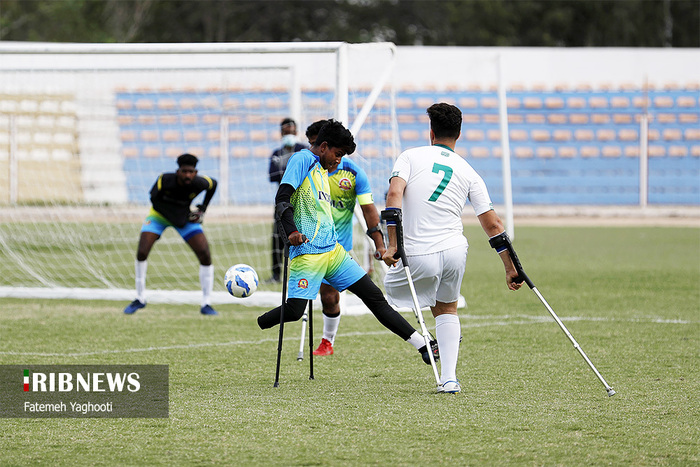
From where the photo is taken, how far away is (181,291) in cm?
1178

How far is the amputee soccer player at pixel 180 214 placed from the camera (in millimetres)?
10148

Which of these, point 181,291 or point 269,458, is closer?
point 269,458

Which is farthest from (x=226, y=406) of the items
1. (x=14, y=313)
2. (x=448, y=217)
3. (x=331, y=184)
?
(x=14, y=313)

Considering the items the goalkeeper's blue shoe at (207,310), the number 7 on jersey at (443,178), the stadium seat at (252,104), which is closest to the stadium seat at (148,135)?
the stadium seat at (252,104)

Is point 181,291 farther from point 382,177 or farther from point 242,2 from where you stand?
point 242,2

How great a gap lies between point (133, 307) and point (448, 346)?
520cm

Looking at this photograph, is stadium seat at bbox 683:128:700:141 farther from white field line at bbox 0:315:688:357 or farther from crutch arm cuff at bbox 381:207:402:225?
crutch arm cuff at bbox 381:207:402:225

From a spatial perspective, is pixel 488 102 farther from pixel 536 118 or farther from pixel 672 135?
pixel 672 135

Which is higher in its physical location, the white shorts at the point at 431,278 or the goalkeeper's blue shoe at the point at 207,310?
the white shorts at the point at 431,278

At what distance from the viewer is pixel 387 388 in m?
6.52

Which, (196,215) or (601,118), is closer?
(196,215)

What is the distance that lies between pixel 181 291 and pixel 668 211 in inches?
730

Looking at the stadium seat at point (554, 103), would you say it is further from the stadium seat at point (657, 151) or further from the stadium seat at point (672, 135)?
the stadium seat at point (672, 135)

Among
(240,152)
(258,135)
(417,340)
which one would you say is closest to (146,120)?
(240,152)
